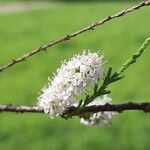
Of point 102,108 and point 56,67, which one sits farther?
point 56,67

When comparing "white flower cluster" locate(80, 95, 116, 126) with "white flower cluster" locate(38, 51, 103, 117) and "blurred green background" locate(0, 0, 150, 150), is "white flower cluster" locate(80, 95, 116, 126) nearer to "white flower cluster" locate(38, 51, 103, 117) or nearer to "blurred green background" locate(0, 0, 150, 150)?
"white flower cluster" locate(38, 51, 103, 117)

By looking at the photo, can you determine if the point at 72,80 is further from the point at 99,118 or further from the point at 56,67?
the point at 56,67

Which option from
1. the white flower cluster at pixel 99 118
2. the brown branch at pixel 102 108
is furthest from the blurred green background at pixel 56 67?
the brown branch at pixel 102 108

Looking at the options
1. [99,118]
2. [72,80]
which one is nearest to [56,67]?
[99,118]

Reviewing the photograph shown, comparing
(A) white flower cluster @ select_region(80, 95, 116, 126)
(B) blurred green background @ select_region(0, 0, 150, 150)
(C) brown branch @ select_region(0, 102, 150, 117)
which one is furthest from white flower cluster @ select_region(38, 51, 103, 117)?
(B) blurred green background @ select_region(0, 0, 150, 150)

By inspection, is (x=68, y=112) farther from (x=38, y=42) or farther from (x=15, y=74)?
(x=38, y=42)

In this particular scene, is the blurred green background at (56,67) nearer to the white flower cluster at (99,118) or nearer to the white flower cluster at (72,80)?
the white flower cluster at (99,118)
